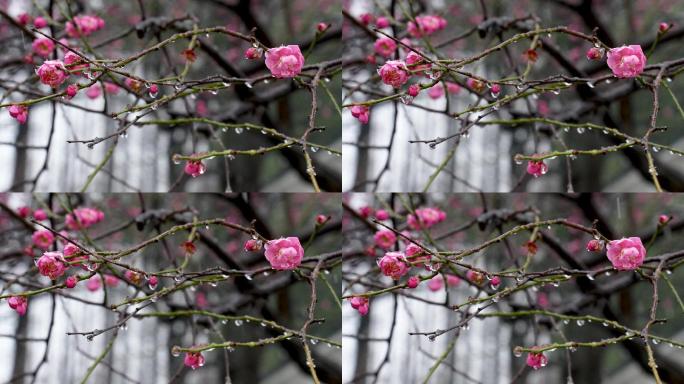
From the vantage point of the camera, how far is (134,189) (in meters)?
2.02

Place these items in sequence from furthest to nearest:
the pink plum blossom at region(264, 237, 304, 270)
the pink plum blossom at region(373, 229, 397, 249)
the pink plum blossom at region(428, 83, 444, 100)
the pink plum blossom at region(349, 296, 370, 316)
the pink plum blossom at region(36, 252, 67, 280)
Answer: the pink plum blossom at region(428, 83, 444, 100) → the pink plum blossom at region(373, 229, 397, 249) → the pink plum blossom at region(349, 296, 370, 316) → the pink plum blossom at region(264, 237, 304, 270) → the pink plum blossom at region(36, 252, 67, 280)

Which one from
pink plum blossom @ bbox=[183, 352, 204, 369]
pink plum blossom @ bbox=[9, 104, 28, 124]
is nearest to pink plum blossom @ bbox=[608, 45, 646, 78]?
pink plum blossom @ bbox=[183, 352, 204, 369]

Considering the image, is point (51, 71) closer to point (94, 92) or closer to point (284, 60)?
point (284, 60)

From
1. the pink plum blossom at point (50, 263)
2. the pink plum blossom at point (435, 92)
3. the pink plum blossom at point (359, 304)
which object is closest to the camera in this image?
the pink plum blossom at point (50, 263)

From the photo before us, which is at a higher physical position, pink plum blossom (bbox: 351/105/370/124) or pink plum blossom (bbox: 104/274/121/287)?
pink plum blossom (bbox: 351/105/370/124)

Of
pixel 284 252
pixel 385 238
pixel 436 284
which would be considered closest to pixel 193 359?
pixel 284 252

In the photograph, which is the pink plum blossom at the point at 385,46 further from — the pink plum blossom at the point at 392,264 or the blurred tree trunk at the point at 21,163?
the blurred tree trunk at the point at 21,163

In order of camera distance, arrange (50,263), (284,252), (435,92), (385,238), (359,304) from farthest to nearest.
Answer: (435,92), (385,238), (359,304), (284,252), (50,263)

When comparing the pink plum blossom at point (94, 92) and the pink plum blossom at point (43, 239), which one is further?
the pink plum blossom at point (94, 92)

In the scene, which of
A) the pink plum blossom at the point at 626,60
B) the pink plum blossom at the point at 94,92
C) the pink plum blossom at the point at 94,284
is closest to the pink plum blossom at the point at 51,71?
the pink plum blossom at the point at 94,92

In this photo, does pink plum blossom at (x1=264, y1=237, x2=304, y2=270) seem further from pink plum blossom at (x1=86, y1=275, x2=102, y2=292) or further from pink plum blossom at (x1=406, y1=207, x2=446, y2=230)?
pink plum blossom at (x1=86, y1=275, x2=102, y2=292)

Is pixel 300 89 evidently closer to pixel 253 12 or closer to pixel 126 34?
pixel 253 12

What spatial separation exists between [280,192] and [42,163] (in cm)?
52

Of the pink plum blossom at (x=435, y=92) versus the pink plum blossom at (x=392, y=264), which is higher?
the pink plum blossom at (x=435, y=92)
